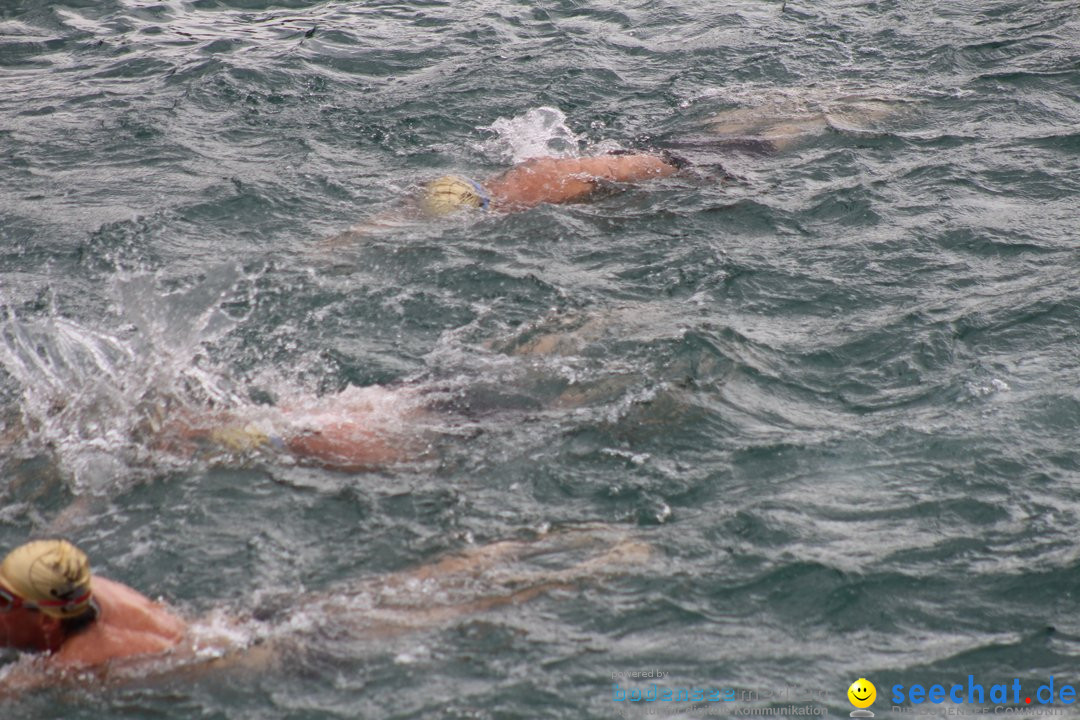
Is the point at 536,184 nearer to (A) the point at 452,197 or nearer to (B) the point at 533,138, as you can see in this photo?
(A) the point at 452,197

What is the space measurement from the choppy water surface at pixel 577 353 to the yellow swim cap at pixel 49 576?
0.44m

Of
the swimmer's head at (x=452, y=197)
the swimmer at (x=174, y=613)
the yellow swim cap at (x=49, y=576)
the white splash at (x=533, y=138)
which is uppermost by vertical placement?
the white splash at (x=533, y=138)

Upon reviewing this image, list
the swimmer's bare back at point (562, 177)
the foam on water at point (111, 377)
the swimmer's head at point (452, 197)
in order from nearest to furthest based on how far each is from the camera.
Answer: the foam on water at point (111, 377) → the swimmer's head at point (452, 197) → the swimmer's bare back at point (562, 177)

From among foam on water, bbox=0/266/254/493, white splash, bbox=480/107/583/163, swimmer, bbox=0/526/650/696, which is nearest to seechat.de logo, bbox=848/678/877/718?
swimmer, bbox=0/526/650/696

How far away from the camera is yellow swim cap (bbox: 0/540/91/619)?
14.9 feet

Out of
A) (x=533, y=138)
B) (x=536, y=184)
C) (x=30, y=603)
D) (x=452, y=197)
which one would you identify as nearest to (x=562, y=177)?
(x=536, y=184)

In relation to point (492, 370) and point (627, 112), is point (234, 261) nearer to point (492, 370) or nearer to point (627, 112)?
point (492, 370)

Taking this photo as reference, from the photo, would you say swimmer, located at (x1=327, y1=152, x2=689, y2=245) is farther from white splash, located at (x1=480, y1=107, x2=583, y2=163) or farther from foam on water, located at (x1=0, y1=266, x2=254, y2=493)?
foam on water, located at (x1=0, y1=266, x2=254, y2=493)

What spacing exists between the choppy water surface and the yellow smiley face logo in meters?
0.05

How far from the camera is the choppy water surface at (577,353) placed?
5086 millimetres

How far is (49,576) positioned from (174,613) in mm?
780

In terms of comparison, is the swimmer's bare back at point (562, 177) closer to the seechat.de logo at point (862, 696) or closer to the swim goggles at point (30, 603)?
the swim goggles at point (30, 603)

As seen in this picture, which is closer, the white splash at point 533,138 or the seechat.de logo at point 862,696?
the seechat.de logo at point 862,696

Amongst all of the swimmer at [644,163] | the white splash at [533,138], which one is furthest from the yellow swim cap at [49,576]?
the white splash at [533,138]
